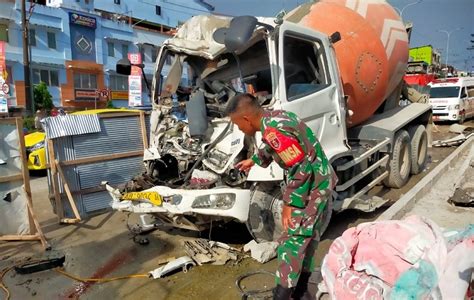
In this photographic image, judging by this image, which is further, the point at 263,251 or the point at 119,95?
the point at 119,95

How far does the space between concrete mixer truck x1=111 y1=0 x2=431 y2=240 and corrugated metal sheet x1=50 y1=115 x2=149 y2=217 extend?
156cm

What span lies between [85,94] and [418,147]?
30296 millimetres

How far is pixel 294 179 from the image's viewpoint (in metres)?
2.73

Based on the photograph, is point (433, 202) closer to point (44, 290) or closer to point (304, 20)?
point (304, 20)

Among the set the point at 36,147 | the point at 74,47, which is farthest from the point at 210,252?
the point at 74,47

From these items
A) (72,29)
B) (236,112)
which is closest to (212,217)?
(236,112)

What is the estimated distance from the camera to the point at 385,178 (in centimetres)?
661

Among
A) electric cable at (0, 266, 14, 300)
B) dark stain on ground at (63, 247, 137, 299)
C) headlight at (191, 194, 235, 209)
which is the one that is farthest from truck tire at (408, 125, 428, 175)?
electric cable at (0, 266, 14, 300)

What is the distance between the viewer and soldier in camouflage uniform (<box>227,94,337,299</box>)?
2.69 meters

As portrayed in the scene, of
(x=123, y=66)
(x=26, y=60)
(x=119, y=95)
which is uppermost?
(x=26, y=60)

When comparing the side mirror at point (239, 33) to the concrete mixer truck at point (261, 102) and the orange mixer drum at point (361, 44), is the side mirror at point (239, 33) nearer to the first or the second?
the concrete mixer truck at point (261, 102)

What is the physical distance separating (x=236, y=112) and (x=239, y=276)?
187cm

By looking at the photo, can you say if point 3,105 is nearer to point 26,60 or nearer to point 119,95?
point 26,60

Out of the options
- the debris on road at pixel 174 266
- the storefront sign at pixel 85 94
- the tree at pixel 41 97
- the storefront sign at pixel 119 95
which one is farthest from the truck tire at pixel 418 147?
the storefront sign at pixel 119 95
